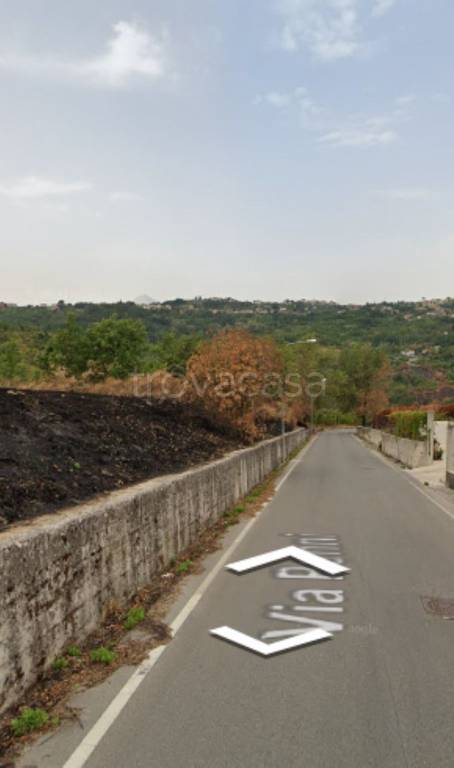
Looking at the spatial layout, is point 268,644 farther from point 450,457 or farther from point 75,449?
point 450,457

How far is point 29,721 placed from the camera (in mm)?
4840

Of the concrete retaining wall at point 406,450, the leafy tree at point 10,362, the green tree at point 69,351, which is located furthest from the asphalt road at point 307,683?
the green tree at point 69,351

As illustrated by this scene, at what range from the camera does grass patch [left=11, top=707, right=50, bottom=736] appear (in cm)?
475

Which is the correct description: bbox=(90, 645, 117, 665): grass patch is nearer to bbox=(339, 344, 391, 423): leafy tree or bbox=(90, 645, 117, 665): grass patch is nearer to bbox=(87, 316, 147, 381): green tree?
bbox=(87, 316, 147, 381): green tree

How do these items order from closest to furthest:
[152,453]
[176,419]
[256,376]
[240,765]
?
[240,765]
[152,453]
[176,419]
[256,376]

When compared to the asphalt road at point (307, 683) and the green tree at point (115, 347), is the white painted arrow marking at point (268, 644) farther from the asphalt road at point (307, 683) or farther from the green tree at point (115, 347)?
the green tree at point (115, 347)

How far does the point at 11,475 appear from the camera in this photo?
8.44 metres

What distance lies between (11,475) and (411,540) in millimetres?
7649

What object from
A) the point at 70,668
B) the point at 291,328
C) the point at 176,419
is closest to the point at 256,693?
the point at 70,668

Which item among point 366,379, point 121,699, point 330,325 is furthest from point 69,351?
point 330,325

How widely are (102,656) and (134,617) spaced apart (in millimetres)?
1188

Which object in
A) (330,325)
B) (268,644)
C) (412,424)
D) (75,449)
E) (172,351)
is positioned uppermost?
(330,325)

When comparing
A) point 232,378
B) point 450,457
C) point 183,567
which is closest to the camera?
point 183,567

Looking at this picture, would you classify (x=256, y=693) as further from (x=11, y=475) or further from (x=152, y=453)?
(x=152, y=453)
